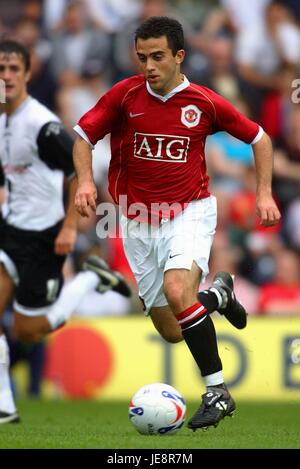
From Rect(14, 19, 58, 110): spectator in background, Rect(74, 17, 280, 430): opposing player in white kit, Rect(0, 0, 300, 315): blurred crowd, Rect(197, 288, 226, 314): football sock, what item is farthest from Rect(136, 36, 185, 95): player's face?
Rect(14, 19, 58, 110): spectator in background

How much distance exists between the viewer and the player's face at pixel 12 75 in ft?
29.5

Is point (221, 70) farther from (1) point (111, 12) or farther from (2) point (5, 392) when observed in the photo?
(2) point (5, 392)

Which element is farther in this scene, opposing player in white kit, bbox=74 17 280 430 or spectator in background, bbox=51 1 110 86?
spectator in background, bbox=51 1 110 86

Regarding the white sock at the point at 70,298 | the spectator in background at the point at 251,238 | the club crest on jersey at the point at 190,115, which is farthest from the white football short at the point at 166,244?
the spectator in background at the point at 251,238

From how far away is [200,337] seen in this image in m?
6.96

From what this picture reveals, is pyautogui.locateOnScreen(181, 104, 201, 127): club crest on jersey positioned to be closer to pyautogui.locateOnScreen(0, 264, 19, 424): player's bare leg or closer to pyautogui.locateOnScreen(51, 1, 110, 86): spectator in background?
pyautogui.locateOnScreen(0, 264, 19, 424): player's bare leg

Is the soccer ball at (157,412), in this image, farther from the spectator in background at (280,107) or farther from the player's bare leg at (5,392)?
the spectator in background at (280,107)

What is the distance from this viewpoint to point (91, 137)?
734cm

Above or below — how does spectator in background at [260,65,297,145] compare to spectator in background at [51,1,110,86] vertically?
below

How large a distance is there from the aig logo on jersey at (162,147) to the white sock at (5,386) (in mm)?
2158

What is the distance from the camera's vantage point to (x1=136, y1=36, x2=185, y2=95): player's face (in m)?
7.07

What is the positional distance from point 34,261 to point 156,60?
107 inches

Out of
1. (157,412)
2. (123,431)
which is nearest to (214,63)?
(123,431)

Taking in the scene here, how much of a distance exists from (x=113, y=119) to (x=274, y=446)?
7.97 ft
